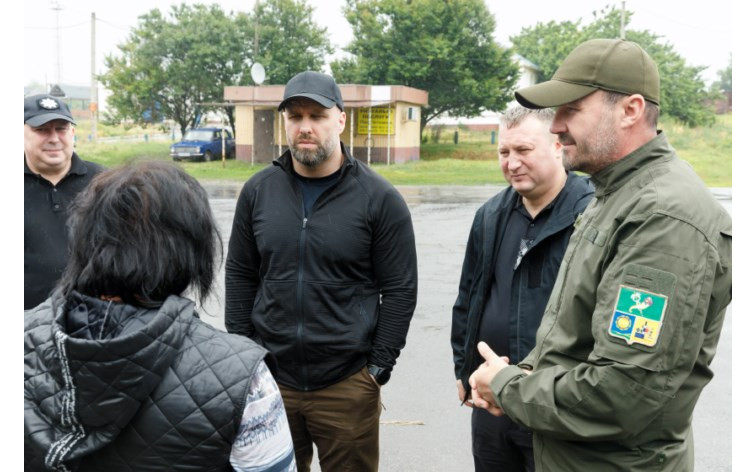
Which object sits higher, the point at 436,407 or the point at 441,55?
the point at 441,55

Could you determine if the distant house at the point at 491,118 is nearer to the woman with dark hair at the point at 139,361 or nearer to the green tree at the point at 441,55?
the green tree at the point at 441,55

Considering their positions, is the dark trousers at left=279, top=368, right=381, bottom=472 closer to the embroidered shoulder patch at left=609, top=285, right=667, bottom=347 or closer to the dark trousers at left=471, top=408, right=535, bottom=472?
the dark trousers at left=471, top=408, right=535, bottom=472

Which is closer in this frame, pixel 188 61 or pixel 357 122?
pixel 357 122

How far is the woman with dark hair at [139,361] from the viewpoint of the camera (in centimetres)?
150

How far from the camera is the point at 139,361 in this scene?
1493 millimetres

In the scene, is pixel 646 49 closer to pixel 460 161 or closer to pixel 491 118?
pixel 491 118

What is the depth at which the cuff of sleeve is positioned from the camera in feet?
6.83

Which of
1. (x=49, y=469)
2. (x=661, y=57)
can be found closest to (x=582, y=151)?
(x=49, y=469)

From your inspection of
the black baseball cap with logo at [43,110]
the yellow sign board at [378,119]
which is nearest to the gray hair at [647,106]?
the black baseball cap with logo at [43,110]

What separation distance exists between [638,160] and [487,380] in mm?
812

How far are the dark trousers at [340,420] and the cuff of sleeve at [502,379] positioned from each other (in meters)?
1.05

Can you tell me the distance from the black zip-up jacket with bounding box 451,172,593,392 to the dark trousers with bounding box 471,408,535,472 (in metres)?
0.24

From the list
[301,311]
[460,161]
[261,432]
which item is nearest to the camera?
[261,432]

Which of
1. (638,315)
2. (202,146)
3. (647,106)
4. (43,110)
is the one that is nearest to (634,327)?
(638,315)
